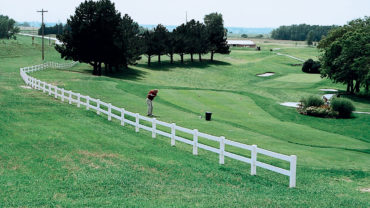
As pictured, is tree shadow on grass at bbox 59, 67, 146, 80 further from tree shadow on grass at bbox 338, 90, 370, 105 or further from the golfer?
the golfer

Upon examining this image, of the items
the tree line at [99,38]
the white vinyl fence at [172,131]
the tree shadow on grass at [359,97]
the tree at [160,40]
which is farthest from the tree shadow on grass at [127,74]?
the tree shadow on grass at [359,97]

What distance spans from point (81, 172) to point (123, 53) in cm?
5849

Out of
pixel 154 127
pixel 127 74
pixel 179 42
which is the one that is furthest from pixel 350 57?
pixel 179 42

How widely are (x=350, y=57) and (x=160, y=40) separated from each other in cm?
4489

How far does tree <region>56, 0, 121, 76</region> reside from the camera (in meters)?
68.7

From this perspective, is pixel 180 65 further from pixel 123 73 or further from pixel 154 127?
pixel 154 127

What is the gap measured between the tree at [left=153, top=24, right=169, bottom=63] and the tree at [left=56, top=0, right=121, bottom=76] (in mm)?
22661

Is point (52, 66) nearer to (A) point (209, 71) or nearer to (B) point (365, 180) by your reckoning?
(A) point (209, 71)

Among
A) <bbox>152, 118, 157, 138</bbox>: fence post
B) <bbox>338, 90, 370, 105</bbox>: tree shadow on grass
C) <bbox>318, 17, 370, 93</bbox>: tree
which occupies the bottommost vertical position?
<bbox>338, 90, 370, 105</bbox>: tree shadow on grass

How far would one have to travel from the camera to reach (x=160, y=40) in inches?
3718

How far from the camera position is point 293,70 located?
340ft

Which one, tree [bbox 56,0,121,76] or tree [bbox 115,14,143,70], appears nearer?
tree [bbox 56,0,121,76]

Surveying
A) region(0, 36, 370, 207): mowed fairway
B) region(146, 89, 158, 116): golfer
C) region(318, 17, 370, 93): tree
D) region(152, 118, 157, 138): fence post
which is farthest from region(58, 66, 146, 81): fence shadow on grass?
region(152, 118, 157, 138): fence post

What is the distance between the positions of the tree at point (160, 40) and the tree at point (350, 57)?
3718 centimetres
